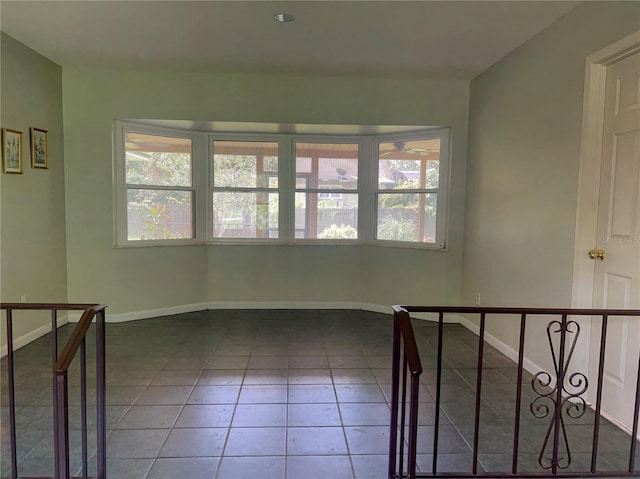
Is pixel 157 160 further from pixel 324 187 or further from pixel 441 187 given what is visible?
pixel 441 187

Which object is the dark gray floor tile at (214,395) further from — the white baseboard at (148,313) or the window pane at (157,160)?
the window pane at (157,160)

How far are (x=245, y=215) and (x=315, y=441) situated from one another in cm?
309

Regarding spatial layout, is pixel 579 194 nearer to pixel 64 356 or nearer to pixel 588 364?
pixel 588 364

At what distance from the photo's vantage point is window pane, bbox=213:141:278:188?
15.8ft

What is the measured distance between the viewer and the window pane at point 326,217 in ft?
16.2

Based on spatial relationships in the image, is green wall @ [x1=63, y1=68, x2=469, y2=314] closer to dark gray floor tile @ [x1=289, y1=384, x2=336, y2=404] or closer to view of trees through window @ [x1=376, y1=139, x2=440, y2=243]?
view of trees through window @ [x1=376, y1=139, x2=440, y2=243]

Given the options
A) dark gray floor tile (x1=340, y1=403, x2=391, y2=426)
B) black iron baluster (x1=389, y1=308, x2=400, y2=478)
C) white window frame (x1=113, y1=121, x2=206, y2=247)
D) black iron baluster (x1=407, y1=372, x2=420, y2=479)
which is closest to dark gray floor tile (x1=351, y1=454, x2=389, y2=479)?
black iron baluster (x1=389, y1=308, x2=400, y2=478)

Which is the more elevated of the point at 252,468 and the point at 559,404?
the point at 559,404

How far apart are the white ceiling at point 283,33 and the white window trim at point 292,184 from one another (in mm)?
793

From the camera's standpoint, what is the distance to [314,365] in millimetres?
3320

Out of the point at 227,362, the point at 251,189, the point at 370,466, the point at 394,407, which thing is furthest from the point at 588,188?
the point at 251,189

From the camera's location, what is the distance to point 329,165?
16.1 ft

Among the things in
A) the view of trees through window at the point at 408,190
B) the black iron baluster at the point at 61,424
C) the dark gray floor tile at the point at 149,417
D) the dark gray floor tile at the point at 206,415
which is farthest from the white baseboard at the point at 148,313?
the black iron baluster at the point at 61,424

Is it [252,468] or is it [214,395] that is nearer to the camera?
[252,468]
